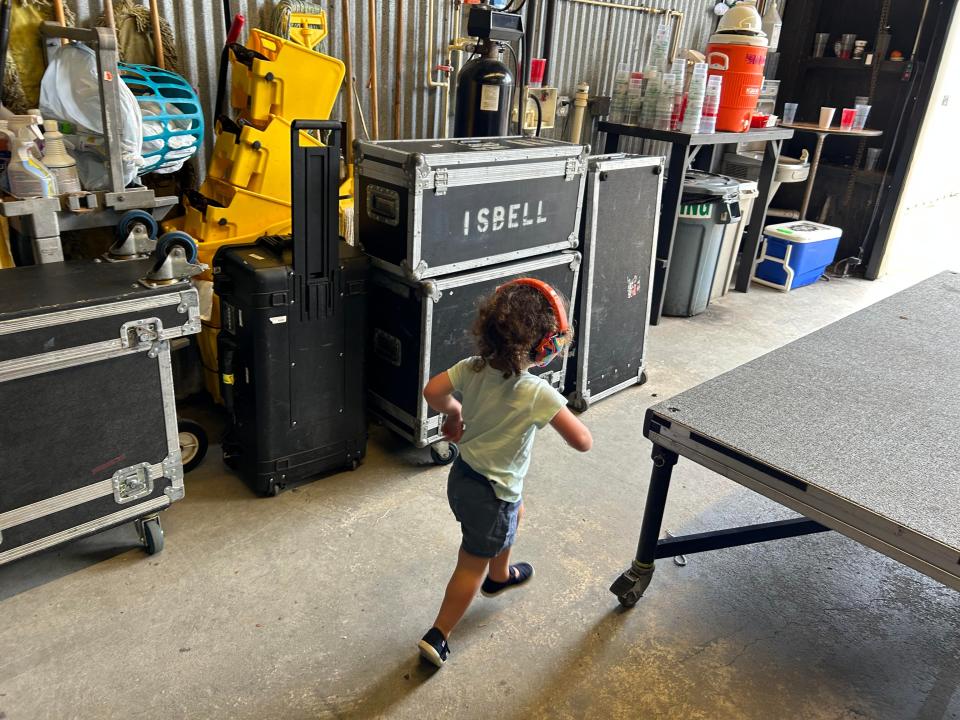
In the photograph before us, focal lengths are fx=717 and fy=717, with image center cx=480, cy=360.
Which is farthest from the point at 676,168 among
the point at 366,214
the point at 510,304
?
the point at 510,304

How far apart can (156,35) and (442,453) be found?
195 centimetres

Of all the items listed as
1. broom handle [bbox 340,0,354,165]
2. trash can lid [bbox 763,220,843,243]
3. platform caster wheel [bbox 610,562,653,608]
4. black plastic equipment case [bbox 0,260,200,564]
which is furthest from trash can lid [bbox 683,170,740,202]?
black plastic equipment case [bbox 0,260,200,564]

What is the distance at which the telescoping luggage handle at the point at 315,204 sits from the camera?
2.28m

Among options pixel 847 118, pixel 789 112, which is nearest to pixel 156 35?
pixel 789 112

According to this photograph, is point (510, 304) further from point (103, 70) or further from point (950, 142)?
point (950, 142)

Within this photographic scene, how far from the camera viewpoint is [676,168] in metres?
4.20

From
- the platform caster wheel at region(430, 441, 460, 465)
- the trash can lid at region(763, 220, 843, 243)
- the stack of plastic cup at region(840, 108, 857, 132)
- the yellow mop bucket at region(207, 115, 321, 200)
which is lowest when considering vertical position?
the platform caster wheel at region(430, 441, 460, 465)

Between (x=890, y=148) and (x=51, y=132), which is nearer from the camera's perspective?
(x=51, y=132)

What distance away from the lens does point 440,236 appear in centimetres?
261

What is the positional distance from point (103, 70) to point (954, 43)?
5.47 m

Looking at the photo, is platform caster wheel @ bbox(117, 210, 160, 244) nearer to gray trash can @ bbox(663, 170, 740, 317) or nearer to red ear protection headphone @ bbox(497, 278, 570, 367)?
red ear protection headphone @ bbox(497, 278, 570, 367)

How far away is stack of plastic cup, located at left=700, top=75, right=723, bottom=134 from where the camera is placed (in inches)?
163

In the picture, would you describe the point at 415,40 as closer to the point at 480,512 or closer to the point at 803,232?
the point at 480,512

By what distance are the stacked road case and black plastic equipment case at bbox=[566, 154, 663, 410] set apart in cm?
19
